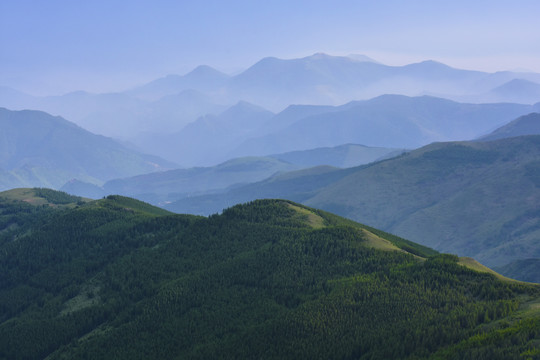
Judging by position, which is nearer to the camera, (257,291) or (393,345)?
(393,345)

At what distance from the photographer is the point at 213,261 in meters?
139

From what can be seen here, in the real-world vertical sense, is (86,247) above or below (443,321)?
above

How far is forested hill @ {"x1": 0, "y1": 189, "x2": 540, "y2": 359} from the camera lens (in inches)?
3602

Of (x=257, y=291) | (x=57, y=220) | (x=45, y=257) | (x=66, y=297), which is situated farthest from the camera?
(x=57, y=220)

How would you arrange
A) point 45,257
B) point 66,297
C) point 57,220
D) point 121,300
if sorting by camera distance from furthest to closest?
point 57,220
point 45,257
point 66,297
point 121,300

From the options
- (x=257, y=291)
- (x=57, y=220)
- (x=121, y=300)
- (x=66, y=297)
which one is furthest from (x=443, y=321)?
(x=57, y=220)

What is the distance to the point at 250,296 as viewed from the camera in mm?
117125

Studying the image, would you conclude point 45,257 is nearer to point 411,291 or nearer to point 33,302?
point 33,302

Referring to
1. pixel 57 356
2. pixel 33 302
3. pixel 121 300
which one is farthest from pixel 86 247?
pixel 57 356

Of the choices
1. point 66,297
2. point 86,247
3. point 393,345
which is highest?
point 86,247

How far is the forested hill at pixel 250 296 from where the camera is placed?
91500mm

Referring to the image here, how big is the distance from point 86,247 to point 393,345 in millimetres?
107779

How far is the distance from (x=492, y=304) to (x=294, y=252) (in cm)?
5032

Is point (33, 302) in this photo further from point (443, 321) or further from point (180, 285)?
point (443, 321)
